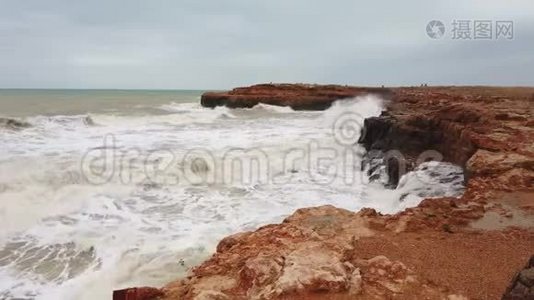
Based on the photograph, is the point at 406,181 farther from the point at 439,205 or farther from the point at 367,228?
the point at 367,228

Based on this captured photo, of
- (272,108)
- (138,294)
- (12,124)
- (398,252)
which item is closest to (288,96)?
(272,108)

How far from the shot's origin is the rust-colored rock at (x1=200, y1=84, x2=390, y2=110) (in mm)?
40062

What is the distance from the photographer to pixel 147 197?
9523 millimetres

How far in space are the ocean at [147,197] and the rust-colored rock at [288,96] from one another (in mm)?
22467

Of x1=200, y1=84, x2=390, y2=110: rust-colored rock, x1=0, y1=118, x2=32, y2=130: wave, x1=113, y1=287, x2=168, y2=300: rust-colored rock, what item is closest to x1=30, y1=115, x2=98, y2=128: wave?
x1=0, y1=118, x2=32, y2=130: wave

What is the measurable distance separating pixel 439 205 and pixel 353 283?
105 inches

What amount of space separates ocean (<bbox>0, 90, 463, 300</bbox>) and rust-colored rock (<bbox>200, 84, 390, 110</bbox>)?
73.7ft

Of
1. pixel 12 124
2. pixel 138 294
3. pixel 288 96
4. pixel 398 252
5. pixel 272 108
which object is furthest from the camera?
pixel 288 96

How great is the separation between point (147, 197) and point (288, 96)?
32.9 meters

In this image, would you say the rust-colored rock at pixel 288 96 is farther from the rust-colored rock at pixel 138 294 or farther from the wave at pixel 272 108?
the rust-colored rock at pixel 138 294

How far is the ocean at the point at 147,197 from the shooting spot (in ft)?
19.6

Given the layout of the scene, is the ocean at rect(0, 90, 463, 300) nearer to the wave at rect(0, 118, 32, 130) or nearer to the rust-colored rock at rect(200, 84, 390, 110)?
the wave at rect(0, 118, 32, 130)

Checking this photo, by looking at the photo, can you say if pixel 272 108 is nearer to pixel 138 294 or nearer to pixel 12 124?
pixel 12 124

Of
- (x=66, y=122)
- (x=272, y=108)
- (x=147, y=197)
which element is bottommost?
(x=147, y=197)
